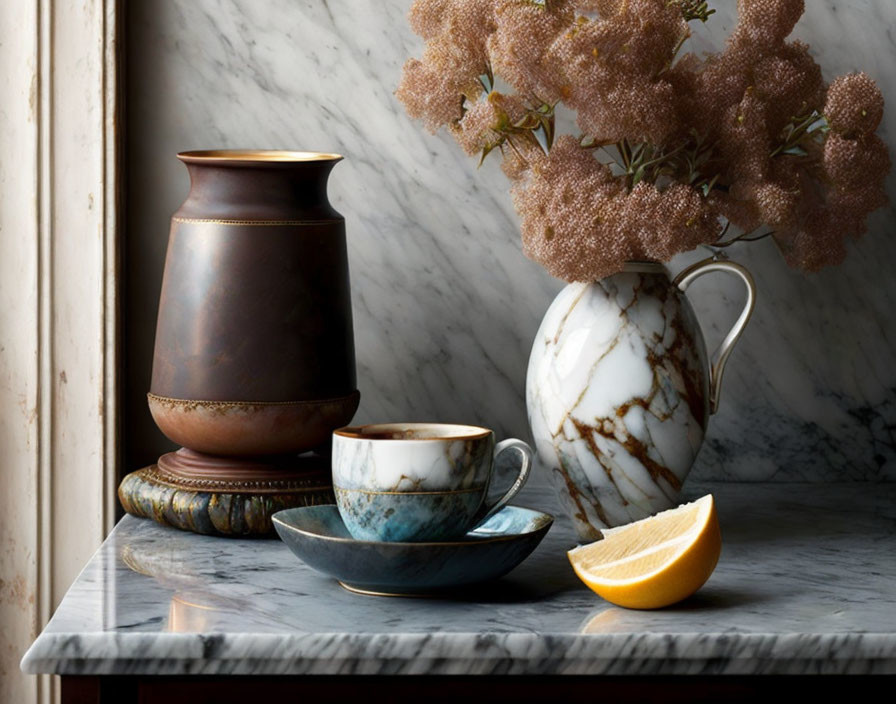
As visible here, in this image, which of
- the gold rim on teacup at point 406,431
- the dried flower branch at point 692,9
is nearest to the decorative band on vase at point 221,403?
the gold rim on teacup at point 406,431

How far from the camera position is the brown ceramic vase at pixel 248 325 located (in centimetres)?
115

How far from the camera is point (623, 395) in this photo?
43.5 inches

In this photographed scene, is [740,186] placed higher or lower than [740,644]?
higher

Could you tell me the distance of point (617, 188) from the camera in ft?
3.52

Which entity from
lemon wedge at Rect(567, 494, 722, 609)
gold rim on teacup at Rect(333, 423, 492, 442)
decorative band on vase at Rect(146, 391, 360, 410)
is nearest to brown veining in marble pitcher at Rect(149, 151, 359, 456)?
decorative band on vase at Rect(146, 391, 360, 410)

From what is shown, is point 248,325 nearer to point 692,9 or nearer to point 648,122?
point 648,122

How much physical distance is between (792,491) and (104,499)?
791 millimetres

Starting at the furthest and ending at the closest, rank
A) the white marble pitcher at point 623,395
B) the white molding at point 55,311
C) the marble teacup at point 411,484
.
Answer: the white molding at point 55,311 < the white marble pitcher at point 623,395 < the marble teacup at point 411,484

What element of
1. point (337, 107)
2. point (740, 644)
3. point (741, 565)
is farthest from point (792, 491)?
point (337, 107)

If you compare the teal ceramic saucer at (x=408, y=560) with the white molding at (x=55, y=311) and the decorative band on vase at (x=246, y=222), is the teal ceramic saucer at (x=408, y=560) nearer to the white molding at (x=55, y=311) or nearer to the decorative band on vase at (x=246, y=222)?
the decorative band on vase at (x=246, y=222)

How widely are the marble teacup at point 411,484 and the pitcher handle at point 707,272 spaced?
28cm

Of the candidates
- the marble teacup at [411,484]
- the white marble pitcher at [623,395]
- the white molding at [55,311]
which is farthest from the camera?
the white molding at [55,311]

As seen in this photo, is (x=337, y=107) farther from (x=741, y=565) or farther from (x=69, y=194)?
(x=741, y=565)

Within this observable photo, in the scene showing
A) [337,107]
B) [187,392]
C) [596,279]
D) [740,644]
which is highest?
[337,107]
